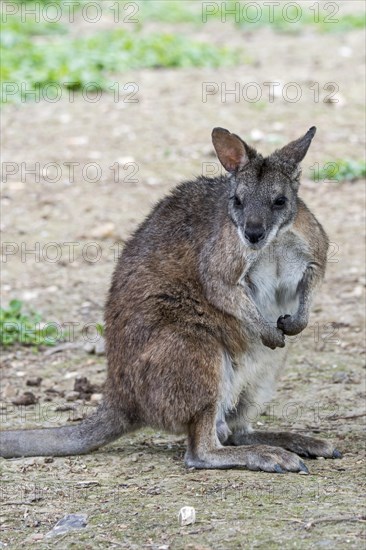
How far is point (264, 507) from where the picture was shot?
14.4ft

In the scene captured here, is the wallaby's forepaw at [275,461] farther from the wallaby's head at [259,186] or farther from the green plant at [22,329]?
the green plant at [22,329]

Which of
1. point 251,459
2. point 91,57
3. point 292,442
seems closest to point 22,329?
point 292,442

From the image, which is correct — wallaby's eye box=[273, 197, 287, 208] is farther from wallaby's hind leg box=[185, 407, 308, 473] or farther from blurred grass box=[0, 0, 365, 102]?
blurred grass box=[0, 0, 365, 102]

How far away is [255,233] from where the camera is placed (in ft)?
16.0

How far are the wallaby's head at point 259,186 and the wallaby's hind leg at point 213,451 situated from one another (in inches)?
31.4

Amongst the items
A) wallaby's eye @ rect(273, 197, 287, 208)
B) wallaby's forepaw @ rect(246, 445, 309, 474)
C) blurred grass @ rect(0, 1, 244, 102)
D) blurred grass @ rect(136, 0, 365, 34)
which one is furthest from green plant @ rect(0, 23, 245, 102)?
wallaby's forepaw @ rect(246, 445, 309, 474)

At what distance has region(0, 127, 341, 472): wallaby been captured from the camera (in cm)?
498

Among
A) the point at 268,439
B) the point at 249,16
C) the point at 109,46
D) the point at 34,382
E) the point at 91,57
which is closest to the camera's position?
the point at 268,439

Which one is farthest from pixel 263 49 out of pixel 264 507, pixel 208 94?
pixel 264 507

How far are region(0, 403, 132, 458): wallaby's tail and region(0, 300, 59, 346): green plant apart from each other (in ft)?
6.02

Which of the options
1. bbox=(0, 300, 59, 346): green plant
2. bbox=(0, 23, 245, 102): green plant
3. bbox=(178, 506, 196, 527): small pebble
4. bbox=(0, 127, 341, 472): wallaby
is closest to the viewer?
bbox=(178, 506, 196, 527): small pebble

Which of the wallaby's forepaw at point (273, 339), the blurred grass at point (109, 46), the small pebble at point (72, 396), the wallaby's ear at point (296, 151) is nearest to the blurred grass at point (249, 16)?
the blurred grass at point (109, 46)

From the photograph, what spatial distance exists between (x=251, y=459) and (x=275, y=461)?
111 millimetres

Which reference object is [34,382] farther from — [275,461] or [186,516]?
[186,516]
